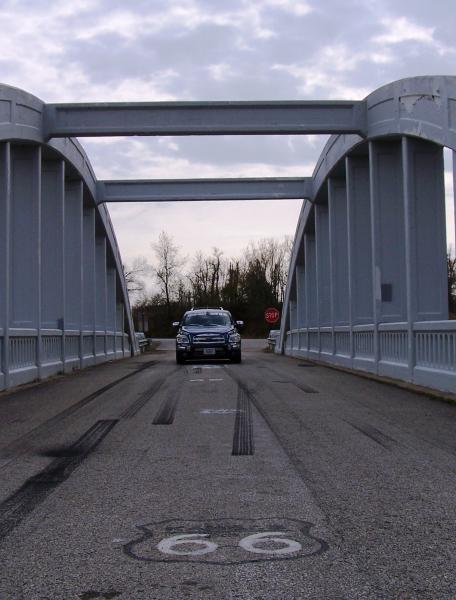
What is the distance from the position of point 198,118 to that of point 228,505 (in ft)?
48.0

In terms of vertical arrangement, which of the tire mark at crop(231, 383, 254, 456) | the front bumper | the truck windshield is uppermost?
the truck windshield

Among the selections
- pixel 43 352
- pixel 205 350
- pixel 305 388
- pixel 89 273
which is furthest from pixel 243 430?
pixel 89 273

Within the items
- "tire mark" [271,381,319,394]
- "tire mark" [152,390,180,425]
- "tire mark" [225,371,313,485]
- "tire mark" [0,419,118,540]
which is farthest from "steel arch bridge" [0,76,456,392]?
"tire mark" [0,419,118,540]

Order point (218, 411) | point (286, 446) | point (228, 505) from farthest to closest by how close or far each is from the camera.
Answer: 1. point (218, 411)
2. point (286, 446)
3. point (228, 505)

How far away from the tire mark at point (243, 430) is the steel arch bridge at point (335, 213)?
3.58m

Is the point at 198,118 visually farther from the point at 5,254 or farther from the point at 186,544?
the point at 186,544

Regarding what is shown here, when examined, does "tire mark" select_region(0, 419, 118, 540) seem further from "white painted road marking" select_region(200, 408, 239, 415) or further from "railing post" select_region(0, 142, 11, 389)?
"railing post" select_region(0, 142, 11, 389)

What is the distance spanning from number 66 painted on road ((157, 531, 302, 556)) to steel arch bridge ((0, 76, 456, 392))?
28.5ft

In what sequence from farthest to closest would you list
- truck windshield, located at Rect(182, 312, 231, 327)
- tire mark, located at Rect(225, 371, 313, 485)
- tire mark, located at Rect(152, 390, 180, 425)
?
1. truck windshield, located at Rect(182, 312, 231, 327)
2. tire mark, located at Rect(152, 390, 180, 425)
3. tire mark, located at Rect(225, 371, 313, 485)

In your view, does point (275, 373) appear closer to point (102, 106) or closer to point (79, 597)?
point (102, 106)

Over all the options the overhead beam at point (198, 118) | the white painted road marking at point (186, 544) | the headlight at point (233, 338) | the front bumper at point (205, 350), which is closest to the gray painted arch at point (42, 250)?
the overhead beam at point (198, 118)

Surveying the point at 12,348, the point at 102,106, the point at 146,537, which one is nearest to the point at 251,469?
the point at 146,537

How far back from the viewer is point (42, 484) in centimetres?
569

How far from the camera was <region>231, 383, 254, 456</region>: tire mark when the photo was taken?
7.08 m
